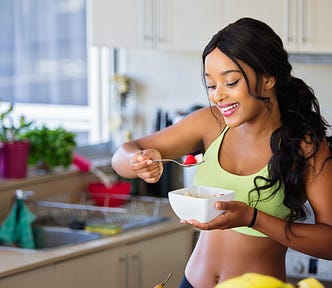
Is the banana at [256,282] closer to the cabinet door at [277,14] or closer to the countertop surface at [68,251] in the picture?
the countertop surface at [68,251]

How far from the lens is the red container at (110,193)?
3.83m

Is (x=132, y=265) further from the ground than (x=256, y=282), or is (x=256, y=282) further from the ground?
(x=256, y=282)

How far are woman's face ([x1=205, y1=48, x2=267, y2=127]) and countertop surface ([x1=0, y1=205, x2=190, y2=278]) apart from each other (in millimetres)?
1102

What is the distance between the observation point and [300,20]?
3236mm

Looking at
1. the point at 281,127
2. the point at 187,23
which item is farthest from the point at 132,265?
the point at 281,127

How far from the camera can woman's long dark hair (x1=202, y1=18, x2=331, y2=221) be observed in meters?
2.14

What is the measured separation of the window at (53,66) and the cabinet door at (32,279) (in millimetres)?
1342

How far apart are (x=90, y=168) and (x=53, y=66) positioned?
2.14 feet

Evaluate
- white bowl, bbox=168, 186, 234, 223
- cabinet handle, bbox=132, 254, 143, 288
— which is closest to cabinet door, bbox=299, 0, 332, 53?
cabinet handle, bbox=132, 254, 143, 288

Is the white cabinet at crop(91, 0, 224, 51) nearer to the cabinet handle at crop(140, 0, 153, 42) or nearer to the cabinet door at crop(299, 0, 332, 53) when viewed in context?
the cabinet handle at crop(140, 0, 153, 42)

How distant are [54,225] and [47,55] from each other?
1045 mm

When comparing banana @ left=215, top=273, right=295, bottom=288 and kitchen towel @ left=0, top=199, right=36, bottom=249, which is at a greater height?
banana @ left=215, top=273, right=295, bottom=288

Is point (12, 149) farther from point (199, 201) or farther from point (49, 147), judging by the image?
point (199, 201)

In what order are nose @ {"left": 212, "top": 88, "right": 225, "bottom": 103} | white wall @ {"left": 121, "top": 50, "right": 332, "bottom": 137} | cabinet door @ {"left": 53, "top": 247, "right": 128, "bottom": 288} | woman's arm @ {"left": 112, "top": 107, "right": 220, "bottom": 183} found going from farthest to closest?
1. white wall @ {"left": 121, "top": 50, "right": 332, "bottom": 137}
2. cabinet door @ {"left": 53, "top": 247, "right": 128, "bottom": 288}
3. woman's arm @ {"left": 112, "top": 107, "right": 220, "bottom": 183}
4. nose @ {"left": 212, "top": 88, "right": 225, "bottom": 103}
